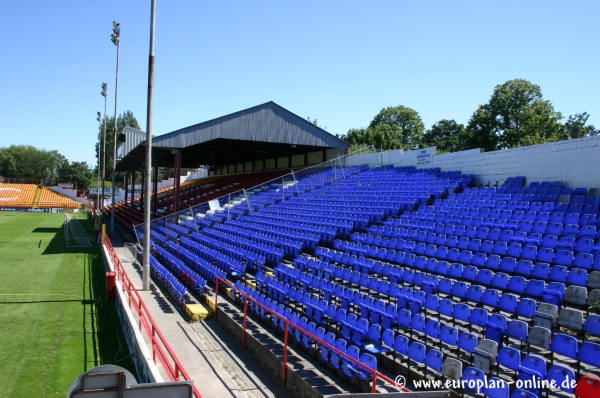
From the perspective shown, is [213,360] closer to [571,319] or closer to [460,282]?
[460,282]

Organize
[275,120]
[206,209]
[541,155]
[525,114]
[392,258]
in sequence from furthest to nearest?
[525,114]
[275,120]
[206,209]
[541,155]
[392,258]

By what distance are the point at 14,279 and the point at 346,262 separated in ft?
40.5

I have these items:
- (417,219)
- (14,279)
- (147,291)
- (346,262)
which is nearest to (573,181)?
(417,219)

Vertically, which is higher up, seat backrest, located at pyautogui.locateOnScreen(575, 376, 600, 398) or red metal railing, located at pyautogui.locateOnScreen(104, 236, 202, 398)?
seat backrest, located at pyautogui.locateOnScreen(575, 376, 600, 398)

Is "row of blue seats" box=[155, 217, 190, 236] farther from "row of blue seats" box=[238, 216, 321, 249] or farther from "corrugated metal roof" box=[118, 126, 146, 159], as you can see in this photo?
"corrugated metal roof" box=[118, 126, 146, 159]

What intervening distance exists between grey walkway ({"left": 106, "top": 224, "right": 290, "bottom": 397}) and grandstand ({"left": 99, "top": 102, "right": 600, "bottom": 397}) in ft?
2.23

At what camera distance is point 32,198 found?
195 ft

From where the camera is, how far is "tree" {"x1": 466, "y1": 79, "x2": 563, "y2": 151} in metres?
42.5

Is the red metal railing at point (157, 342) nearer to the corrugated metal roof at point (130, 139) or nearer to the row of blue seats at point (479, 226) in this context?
the row of blue seats at point (479, 226)

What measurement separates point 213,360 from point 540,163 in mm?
12130

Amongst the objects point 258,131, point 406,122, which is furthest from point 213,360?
point 406,122

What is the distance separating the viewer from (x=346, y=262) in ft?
39.4

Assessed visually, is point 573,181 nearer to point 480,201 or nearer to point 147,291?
point 480,201

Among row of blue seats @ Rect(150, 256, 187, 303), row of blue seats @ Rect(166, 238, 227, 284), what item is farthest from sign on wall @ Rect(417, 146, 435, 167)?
row of blue seats @ Rect(150, 256, 187, 303)
